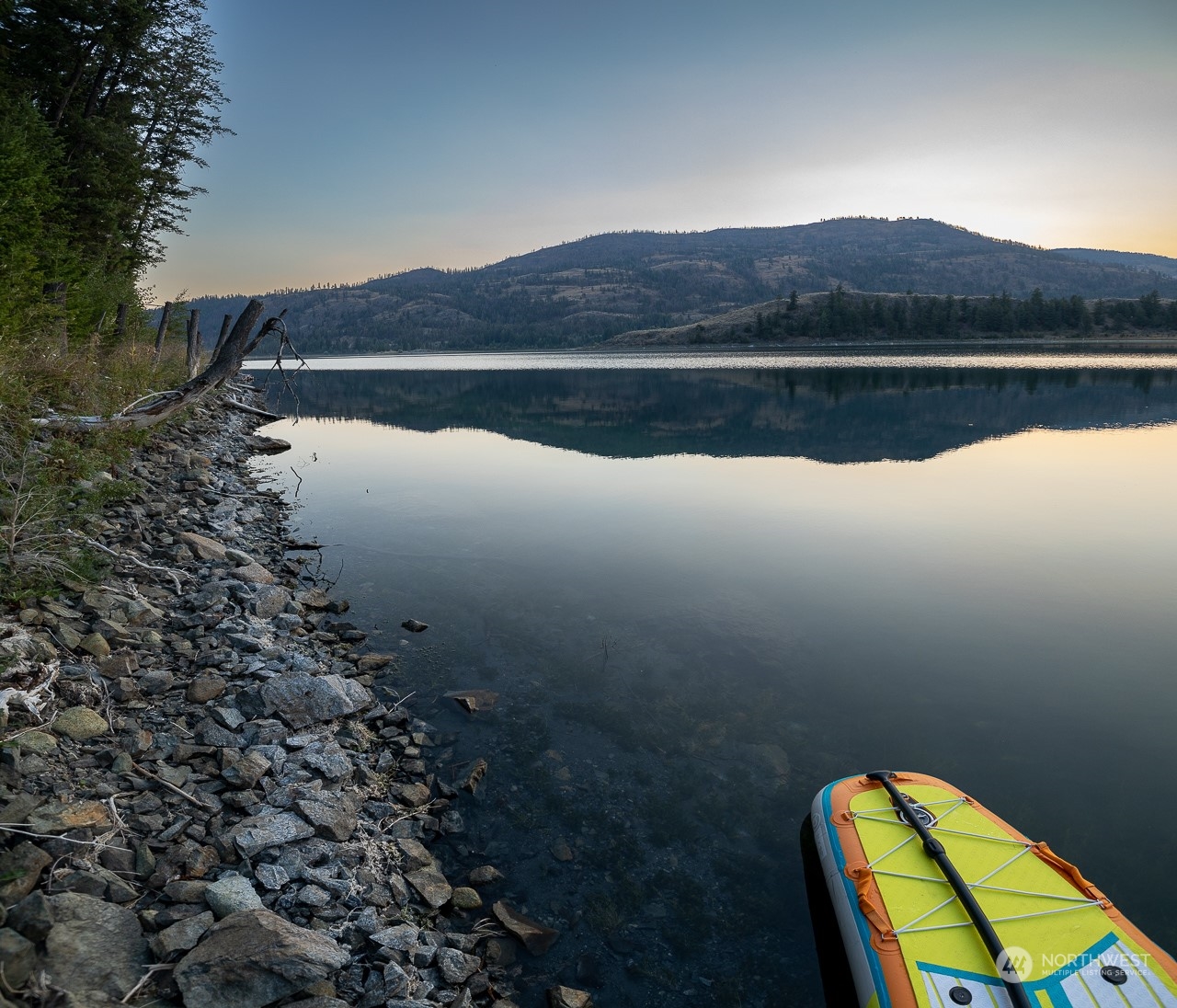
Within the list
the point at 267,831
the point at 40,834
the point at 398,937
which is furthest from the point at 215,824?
the point at 398,937

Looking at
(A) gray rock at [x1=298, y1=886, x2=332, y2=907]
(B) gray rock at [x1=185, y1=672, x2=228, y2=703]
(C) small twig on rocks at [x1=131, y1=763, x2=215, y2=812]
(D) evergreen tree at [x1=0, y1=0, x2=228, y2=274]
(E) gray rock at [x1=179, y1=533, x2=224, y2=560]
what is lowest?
(A) gray rock at [x1=298, y1=886, x2=332, y2=907]

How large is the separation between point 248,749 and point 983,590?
41.0 feet

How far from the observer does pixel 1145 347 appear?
103 meters

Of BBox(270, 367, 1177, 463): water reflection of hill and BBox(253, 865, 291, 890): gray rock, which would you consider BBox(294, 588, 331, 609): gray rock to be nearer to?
BBox(253, 865, 291, 890): gray rock

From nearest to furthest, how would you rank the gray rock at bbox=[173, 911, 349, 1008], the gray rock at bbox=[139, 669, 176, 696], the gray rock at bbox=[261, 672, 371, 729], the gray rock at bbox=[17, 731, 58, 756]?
the gray rock at bbox=[173, 911, 349, 1008]
the gray rock at bbox=[17, 731, 58, 756]
the gray rock at bbox=[139, 669, 176, 696]
the gray rock at bbox=[261, 672, 371, 729]

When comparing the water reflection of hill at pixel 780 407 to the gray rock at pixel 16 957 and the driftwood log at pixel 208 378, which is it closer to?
the driftwood log at pixel 208 378

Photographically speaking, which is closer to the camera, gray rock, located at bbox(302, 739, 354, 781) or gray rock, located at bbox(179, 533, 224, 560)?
gray rock, located at bbox(302, 739, 354, 781)

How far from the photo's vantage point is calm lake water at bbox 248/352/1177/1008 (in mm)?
5727

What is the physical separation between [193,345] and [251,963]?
30.5 meters

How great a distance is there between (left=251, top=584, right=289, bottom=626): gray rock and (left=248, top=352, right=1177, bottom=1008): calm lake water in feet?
5.18

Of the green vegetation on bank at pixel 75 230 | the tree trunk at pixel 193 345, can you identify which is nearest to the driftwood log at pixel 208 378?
the green vegetation on bank at pixel 75 230

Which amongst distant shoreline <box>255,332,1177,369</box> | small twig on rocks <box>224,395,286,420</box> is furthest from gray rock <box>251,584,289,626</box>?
distant shoreline <box>255,332,1177,369</box>

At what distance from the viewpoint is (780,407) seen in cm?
4334

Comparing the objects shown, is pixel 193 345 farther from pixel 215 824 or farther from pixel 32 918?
pixel 32 918
